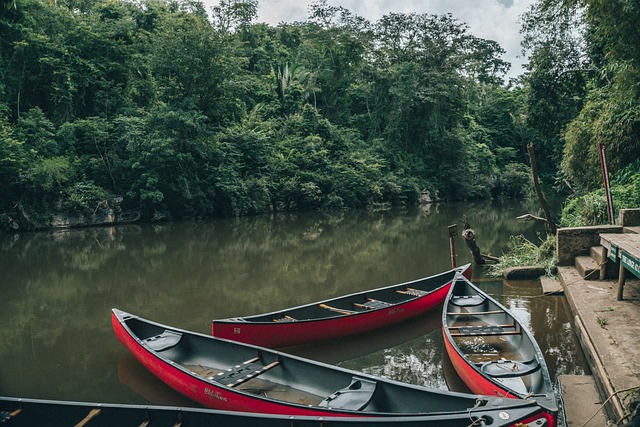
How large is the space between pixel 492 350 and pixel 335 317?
2.12 metres

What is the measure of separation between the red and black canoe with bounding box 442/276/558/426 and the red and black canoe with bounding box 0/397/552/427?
72cm

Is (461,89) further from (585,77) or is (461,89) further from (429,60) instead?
(585,77)

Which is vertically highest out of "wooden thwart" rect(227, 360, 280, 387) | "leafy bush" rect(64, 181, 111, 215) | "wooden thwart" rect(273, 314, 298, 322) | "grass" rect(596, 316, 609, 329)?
"leafy bush" rect(64, 181, 111, 215)

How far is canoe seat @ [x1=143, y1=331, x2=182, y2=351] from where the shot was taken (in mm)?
6105

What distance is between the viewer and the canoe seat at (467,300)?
24.7 ft

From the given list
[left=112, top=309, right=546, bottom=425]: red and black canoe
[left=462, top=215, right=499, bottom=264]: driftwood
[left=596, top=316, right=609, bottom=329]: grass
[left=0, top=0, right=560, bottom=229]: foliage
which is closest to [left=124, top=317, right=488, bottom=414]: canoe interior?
[left=112, top=309, right=546, bottom=425]: red and black canoe

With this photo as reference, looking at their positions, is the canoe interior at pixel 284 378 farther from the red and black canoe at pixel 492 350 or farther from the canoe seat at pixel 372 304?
the canoe seat at pixel 372 304

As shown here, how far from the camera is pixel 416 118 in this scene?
116 ft

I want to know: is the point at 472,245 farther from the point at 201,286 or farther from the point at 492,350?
the point at 201,286

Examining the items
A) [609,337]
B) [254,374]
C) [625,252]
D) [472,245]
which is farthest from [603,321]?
[472,245]

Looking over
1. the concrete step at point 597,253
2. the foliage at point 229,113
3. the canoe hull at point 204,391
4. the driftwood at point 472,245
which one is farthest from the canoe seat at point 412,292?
the foliage at point 229,113

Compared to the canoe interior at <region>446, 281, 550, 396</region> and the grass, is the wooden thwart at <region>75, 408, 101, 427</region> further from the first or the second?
the grass

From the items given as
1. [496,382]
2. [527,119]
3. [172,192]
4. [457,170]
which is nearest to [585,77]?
[527,119]

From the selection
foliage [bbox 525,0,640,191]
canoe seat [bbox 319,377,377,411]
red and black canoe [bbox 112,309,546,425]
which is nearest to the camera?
red and black canoe [bbox 112,309,546,425]
